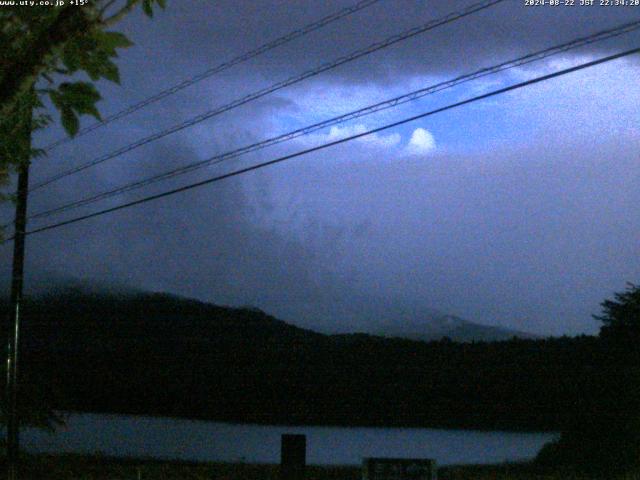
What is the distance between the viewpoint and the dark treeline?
29156mm

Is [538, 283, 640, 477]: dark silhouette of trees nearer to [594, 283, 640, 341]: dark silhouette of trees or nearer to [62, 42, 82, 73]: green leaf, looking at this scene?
[594, 283, 640, 341]: dark silhouette of trees

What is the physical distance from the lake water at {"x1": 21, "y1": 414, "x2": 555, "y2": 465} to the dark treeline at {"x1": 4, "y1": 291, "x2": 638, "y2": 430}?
1.18m

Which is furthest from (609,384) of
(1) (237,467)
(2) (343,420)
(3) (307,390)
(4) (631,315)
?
(3) (307,390)

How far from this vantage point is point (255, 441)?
123ft

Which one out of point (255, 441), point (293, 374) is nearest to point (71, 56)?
Result: point (255, 441)

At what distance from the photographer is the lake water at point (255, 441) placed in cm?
2941

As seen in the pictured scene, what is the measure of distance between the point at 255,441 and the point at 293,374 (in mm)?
16754

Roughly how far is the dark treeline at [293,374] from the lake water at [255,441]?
3.86 feet

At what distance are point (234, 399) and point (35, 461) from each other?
26.6m

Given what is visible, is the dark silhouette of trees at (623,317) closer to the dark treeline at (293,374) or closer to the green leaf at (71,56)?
the dark treeline at (293,374)

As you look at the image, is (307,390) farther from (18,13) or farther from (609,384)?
(18,13)

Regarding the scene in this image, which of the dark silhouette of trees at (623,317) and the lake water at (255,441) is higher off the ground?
the dark silhouette of trees at (623,317)

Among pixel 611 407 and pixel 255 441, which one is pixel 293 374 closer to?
pixel 255 441

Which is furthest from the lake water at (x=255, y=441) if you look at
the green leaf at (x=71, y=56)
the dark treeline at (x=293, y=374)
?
the green leaf at (x=71, y=56)
